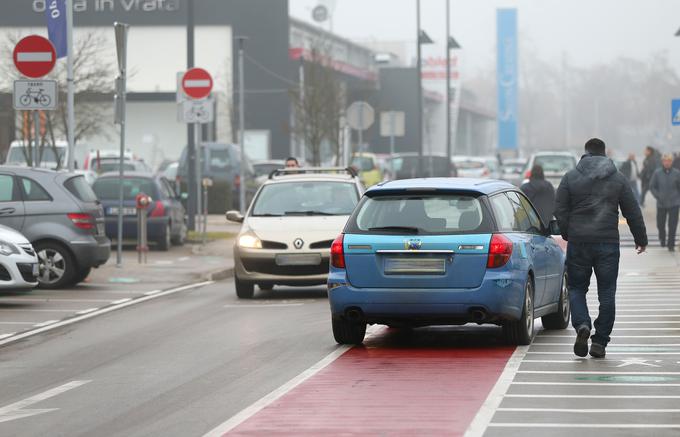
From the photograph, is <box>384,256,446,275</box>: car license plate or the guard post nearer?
<box>384,256,446,275</box>: car license plate

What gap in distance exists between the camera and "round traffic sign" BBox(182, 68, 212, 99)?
2841cm

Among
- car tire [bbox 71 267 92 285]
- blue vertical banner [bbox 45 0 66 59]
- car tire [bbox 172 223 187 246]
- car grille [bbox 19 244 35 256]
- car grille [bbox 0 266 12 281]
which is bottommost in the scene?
car tire [bbox 172 223 187 246]

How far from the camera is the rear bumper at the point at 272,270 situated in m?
19.4

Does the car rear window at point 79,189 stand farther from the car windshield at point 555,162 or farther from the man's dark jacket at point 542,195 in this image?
the car windshield at point 555,162

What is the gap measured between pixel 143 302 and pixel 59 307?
127 cm

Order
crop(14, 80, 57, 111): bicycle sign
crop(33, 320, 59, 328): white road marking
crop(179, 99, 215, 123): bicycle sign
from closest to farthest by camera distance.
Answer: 1. crop(33, 320, 59, 328): white road marking
2. crop(14, 80, 57, 111): bicycle sign
3. crop(179, 99, 215, 123): bicycle sign

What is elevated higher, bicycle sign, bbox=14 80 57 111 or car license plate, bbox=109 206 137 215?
bicycle sign, bbox=14 80 57 111

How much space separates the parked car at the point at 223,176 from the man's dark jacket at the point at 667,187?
53.6 feet

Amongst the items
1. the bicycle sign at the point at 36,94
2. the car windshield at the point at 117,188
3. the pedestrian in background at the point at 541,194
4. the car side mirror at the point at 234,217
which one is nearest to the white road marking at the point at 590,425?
the car side mirror at the point at 234,217

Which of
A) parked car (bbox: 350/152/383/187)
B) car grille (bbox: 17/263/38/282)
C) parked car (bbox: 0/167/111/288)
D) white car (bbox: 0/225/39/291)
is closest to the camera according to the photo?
white car (bbox: 0/225/39/291)

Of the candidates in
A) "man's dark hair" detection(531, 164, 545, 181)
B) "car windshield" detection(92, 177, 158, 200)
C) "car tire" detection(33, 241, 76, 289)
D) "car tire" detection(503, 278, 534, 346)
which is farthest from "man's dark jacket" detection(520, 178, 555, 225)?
"car tire" detection(503, 278, 534, 346)

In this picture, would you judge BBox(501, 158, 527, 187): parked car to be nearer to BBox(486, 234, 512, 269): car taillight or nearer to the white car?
the white car

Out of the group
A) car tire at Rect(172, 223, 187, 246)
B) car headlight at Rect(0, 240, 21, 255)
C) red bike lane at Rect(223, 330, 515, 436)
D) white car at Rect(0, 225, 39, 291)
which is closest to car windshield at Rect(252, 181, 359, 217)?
white car at Rect(0, 225, 39, 291)

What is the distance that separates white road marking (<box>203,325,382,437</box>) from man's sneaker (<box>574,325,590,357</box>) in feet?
6.25
